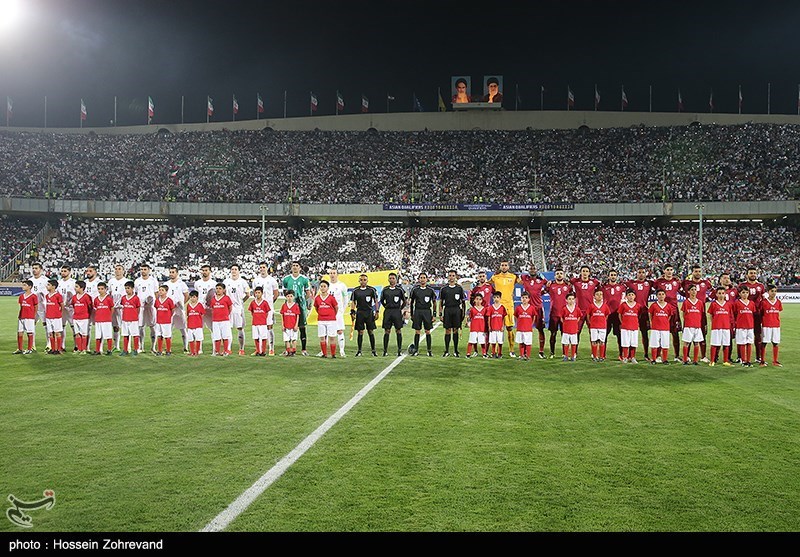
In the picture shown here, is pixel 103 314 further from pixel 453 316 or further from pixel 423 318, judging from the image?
pixel 453 316

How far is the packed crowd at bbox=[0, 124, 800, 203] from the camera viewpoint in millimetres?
50438

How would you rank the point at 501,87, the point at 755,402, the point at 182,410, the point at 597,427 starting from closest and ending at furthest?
the point at 597,427
the point at 182,410
the point at 755,402
the point at 501,87

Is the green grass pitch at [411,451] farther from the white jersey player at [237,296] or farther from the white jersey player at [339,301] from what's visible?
the white jersey player at [237,296]

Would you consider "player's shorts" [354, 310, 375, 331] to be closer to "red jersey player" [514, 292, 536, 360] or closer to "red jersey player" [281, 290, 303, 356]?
"red jersey player" [281, 290, 303, 356]

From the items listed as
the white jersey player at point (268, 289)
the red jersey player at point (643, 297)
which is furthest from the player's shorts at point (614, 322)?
the white jersey player at point (268, 289)

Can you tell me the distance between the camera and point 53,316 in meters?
13.8

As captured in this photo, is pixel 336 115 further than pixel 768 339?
Yes

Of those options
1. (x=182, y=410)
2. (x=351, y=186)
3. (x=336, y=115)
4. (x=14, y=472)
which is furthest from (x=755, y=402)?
(x=336, y=115)

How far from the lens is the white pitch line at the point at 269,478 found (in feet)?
13.6

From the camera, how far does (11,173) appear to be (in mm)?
51906

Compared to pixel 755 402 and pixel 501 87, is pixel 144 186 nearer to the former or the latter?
pixel 501 87

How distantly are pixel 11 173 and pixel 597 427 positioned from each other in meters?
57.8

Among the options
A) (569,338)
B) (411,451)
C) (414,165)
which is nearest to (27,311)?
(411,451)

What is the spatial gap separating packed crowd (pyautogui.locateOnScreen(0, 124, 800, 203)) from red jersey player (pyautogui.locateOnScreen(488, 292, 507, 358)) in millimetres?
37803
